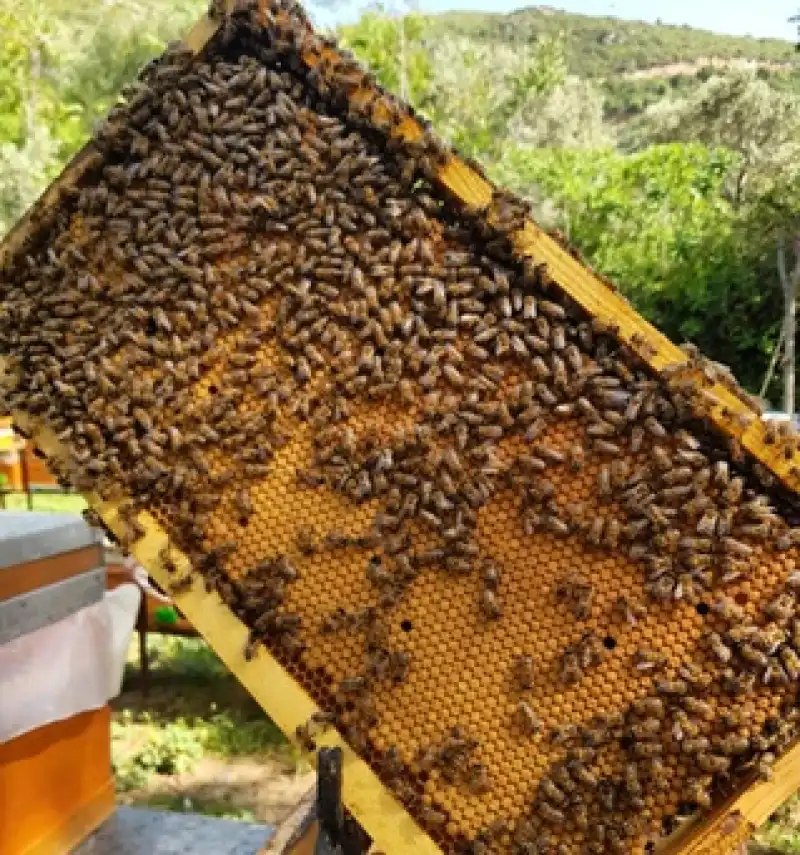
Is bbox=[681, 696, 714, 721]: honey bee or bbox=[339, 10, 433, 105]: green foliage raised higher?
bbox=[339, 10, 433, 105]: green foliage

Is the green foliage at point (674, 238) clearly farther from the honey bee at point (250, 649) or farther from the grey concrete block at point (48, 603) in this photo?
the honey bee at point (250, 649)

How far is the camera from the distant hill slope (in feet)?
223

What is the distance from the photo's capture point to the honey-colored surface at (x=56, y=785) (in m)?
3.38

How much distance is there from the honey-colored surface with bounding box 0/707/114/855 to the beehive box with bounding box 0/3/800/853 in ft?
5.30

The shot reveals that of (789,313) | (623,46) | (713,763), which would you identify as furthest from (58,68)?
(623,46)

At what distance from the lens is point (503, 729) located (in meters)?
2.18

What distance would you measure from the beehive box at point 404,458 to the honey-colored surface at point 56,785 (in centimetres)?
162

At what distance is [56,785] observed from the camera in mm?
3613

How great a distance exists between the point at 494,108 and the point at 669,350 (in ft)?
99.4

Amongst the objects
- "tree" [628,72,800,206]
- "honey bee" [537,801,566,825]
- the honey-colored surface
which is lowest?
the honey-colored surface

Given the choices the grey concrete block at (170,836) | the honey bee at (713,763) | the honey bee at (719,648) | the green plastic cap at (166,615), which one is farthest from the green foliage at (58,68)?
the honey bee at (713,763)

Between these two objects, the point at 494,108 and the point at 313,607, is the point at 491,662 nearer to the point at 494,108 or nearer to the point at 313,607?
the point at 313,607

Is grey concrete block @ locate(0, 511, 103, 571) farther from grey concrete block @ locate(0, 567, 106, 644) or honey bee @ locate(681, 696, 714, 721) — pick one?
honey bee @ locate(681, 696, 714, 721)

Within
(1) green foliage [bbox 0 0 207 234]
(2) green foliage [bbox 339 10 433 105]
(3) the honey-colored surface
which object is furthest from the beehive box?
(2) green foliage [bbox 339 10 433 105]
